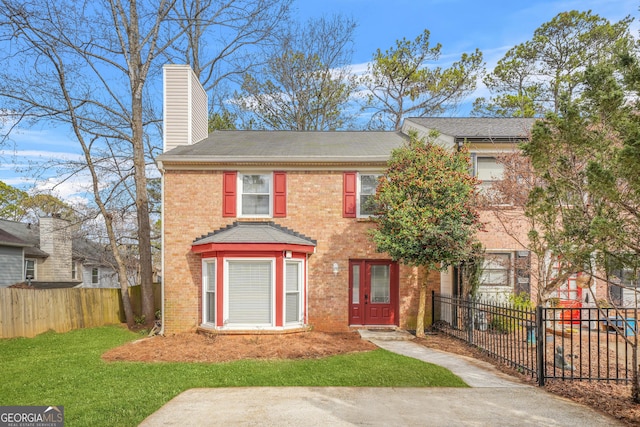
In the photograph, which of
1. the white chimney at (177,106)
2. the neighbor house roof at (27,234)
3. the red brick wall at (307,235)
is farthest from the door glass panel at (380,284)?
the neighbor house roof at (27,234)

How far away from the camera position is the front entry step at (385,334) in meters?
11.9

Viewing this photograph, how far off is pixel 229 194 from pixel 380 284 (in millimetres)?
5359

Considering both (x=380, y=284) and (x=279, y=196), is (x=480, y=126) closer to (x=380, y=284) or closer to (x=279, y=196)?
(x=380, y=284)

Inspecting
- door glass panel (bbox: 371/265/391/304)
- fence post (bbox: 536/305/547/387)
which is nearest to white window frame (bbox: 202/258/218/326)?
door glass panel (bbox: 371/265/391/304)

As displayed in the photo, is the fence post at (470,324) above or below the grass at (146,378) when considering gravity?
above

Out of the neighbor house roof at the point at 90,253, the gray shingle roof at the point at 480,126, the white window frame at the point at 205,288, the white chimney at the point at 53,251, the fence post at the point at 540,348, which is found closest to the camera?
the fence post at the point at 540,348

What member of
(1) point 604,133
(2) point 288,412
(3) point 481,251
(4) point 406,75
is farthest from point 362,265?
(4) point 406,75

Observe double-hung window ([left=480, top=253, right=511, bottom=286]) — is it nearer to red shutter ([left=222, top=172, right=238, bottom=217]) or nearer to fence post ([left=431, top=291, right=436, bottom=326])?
fence post ([left=431, top=291, right=436, bottom=326])

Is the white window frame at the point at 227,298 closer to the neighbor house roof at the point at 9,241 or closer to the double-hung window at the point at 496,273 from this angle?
the double-hung window at the point at 496,273

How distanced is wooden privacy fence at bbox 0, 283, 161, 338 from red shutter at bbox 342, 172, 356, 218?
9.67m

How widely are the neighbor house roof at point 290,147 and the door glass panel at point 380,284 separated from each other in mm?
3320

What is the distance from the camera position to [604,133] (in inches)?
223

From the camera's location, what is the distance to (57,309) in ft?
47.6

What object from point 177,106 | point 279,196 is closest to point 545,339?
point 279,196
